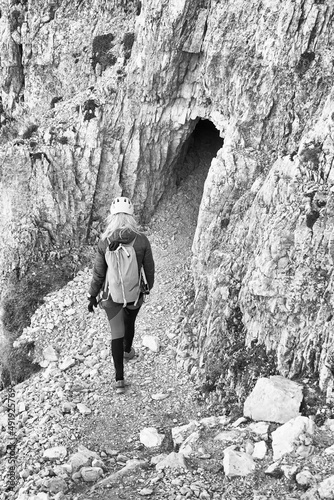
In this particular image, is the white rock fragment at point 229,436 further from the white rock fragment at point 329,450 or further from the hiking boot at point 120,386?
the hiking boot at point 120,386

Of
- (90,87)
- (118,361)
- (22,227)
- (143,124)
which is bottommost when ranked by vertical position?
(118,361)

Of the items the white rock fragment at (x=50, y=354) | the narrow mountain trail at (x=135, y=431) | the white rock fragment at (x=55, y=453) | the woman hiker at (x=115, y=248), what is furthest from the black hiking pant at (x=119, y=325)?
the white rock fragment at (x=50, y=354)

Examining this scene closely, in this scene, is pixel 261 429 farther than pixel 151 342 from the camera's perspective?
No

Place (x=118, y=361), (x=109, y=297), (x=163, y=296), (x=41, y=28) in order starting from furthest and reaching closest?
(x=41, y=28) < (x=163, y=296) < (x=118, y=361) < (x=109, y=297)

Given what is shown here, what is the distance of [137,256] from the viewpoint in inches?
406

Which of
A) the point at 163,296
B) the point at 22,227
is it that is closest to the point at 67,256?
the point at 22,227

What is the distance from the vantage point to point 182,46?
61.8 feet

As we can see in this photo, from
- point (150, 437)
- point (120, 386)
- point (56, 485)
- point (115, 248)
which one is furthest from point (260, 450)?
point (115, 248)

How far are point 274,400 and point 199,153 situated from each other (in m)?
15.7

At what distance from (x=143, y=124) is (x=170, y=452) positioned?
47.3ft

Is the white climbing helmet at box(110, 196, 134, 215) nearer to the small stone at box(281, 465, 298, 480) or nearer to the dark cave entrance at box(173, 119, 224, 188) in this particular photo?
the small stone at box(281, 465, 298, 480)

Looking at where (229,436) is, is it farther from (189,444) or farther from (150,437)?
(150,437)

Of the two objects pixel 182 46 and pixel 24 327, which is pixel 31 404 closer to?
pixel 24 327

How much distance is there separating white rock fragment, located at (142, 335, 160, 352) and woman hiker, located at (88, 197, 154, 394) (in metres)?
2.82
